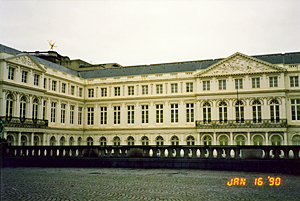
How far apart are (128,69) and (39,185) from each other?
47343mm

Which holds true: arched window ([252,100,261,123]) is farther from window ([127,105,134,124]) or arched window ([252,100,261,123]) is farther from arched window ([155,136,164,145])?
window ([127,105,134,124])

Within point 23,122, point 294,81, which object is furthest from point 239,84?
point 23,122

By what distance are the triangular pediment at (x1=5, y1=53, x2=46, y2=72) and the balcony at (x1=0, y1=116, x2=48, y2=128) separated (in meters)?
6.89

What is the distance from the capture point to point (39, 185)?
1470cm

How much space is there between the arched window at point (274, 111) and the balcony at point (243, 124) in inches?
12.1

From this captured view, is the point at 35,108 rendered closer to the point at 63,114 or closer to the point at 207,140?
the point at 63,114

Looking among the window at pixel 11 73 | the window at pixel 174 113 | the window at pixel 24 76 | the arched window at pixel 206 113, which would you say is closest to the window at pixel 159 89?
the window at pixel 174 113

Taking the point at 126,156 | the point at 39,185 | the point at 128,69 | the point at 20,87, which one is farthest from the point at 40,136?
the point at 39,185

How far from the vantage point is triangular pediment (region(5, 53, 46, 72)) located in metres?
41.3

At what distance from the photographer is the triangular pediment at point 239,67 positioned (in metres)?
50.2

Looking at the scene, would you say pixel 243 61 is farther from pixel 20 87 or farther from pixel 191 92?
pixel 20 87

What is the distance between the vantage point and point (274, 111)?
49.3 meters

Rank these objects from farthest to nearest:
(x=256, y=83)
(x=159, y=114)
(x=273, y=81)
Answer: (x=159, y=114)
(x=256, y=83)
(x=273, y=81)

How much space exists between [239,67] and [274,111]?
8.26 m
